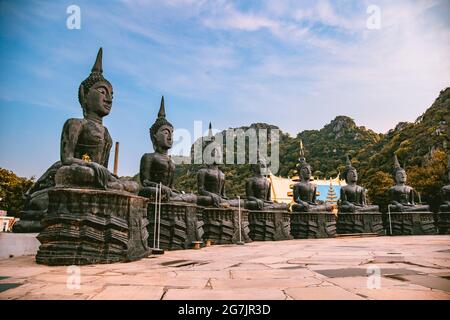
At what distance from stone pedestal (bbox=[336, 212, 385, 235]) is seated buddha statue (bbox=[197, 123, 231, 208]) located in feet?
23.6

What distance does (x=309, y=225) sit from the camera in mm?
13539

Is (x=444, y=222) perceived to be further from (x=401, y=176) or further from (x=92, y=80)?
(x=92, y=80)

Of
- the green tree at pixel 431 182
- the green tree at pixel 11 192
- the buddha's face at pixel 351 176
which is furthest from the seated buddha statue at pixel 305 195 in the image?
the green tree at pixel 11 192

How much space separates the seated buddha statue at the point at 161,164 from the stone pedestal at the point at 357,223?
929cm

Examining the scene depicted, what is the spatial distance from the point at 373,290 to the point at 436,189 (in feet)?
76.1

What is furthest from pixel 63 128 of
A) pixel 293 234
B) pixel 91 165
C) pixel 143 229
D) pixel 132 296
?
pixel 293 234

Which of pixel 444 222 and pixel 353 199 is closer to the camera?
pixel 353 199

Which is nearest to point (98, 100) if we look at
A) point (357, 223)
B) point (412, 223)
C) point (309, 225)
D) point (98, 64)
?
point (98, 64)

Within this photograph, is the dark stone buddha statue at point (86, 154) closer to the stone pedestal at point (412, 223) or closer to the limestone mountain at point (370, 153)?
the stone pedestal at point (412, 223)

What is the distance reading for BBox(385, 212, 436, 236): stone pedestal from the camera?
15.8 m

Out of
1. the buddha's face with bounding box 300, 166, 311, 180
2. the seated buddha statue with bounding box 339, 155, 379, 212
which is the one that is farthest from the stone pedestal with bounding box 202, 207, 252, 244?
the seated buddha statue with bounding box 339, 155, 379, 212

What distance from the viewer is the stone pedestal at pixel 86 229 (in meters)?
4.58

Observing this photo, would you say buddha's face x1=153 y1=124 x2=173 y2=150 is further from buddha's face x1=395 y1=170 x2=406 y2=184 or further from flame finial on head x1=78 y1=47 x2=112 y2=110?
buddha's face x1=395 y1=170 x2=406 y2=184

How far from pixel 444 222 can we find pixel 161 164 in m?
14.3
